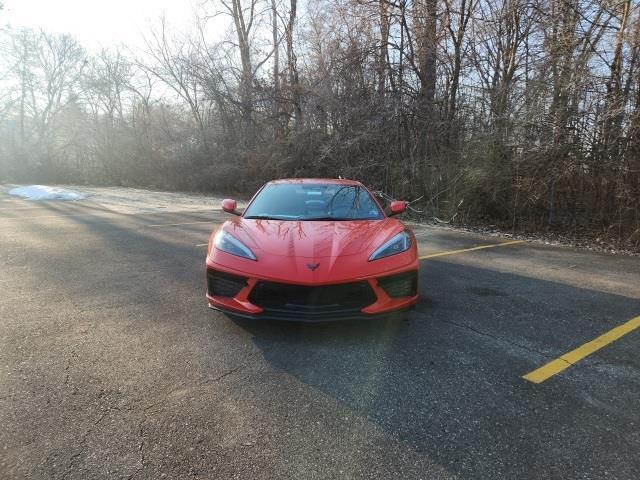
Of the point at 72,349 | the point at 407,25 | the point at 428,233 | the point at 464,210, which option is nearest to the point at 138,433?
the point at 72,349

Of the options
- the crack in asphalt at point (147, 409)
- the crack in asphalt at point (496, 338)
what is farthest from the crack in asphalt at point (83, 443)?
the crack in asphalt at point (496, 338)

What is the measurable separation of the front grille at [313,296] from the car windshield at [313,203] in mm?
1222

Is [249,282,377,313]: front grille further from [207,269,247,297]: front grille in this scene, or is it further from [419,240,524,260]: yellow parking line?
[419,240,524,260]: yellow parking line

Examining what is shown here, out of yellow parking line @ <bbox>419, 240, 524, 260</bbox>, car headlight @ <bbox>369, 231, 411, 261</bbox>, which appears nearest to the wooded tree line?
yellow parking line @ <bbox>419, 240, 524, 260</bbox>

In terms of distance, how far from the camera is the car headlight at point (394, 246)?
3483 millimetres

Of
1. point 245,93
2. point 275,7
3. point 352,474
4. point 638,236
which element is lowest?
point 352,474

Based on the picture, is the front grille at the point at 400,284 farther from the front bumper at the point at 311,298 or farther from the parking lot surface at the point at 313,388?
the parking lot surface at the point at 313,388

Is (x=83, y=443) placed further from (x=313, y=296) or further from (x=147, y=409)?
(x=313, y=296)

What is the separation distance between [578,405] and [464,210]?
27.9ft

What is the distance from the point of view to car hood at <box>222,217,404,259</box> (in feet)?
11.3

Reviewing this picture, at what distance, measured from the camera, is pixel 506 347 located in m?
3.26

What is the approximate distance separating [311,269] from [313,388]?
0.92 m

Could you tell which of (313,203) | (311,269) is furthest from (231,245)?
(313,203)

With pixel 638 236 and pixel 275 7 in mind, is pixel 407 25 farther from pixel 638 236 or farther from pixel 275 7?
pixel 275 7
